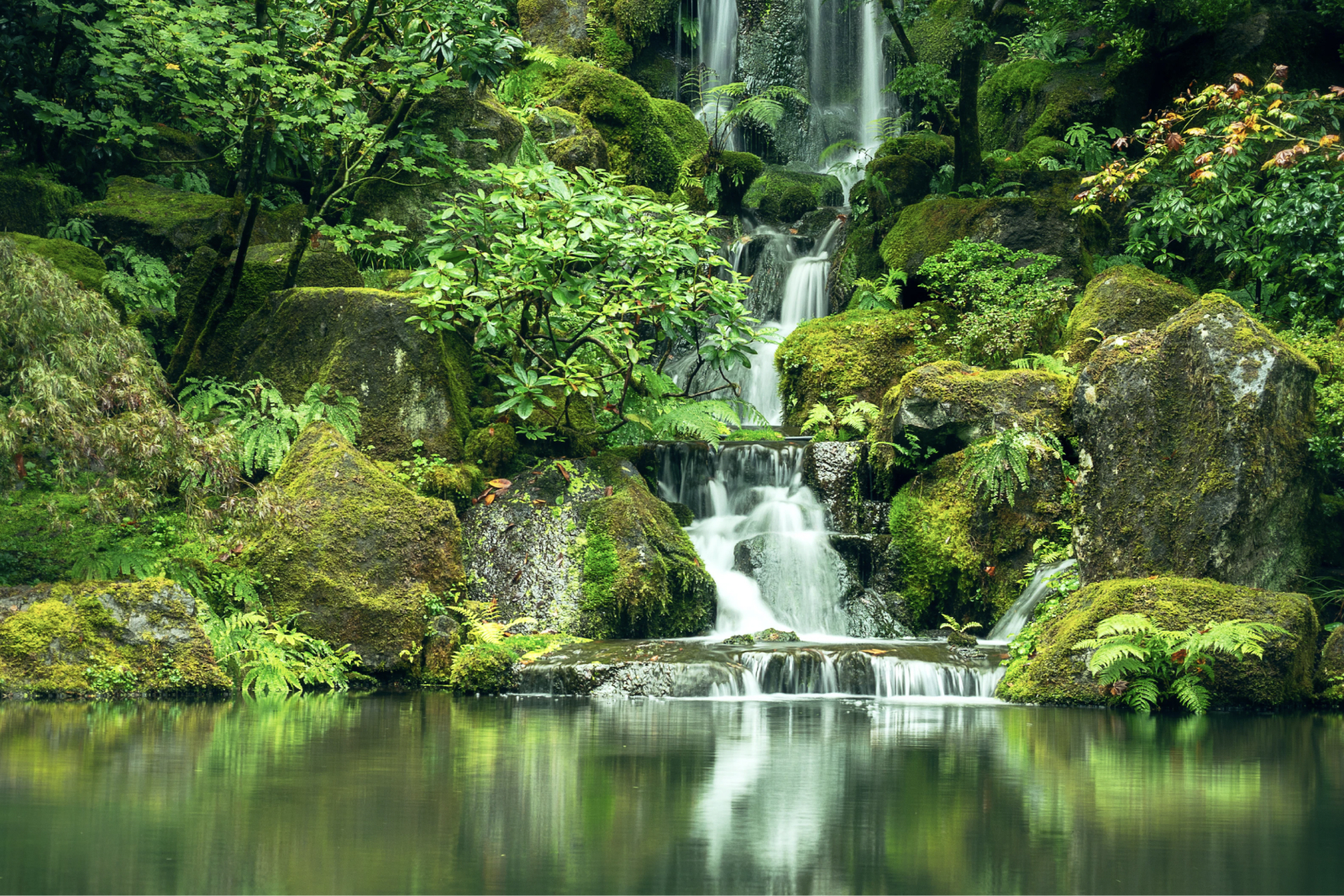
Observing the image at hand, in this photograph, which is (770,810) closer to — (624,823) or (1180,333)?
(624,823)

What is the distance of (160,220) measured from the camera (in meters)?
14.7

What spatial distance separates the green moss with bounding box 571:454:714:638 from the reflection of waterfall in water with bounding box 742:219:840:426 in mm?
4974

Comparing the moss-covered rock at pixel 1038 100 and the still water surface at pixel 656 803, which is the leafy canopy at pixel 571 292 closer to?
the still water surface at pixel 656 803

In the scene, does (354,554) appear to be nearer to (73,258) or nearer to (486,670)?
(486,670)

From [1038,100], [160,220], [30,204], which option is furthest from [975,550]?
[30,204]

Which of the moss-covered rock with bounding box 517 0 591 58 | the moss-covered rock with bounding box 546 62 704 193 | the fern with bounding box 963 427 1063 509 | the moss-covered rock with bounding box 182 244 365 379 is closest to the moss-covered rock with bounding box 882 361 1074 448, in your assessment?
the fern with bounding box 963 427 1063 509

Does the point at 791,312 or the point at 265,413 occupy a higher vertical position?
the point at 791,312

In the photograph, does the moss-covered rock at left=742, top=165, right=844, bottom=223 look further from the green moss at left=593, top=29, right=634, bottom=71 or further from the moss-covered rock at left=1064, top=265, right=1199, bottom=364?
the moss-covered rock at left=1064, top=265, right=1199, bottom=364

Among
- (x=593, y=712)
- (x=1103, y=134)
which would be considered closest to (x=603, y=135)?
(x=1103, y=134)

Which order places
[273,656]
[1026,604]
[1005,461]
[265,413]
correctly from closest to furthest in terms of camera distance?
1. [273,656]
2. [1026,604]
3. [1005,461]
4. [265,413]

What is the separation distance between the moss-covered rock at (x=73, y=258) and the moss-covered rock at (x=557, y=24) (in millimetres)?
14630

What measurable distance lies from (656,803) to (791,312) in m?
14.8

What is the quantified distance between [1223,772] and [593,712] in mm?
4308

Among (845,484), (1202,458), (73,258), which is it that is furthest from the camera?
(845,484)
